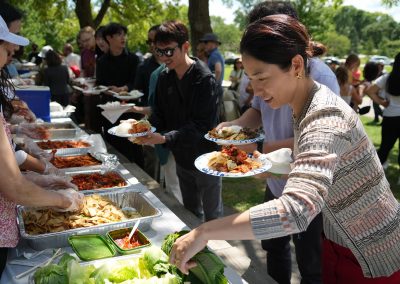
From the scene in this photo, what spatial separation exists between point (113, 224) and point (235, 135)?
916 millimetres

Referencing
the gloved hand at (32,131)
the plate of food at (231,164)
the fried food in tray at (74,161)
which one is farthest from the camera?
the gloved hand at (32,131)

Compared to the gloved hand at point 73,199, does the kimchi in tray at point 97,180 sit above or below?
below

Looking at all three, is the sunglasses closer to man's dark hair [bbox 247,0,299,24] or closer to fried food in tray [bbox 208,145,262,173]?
man's dark hair [bbox 247,0,299,24]

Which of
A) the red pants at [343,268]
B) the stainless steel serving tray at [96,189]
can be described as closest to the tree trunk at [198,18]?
the stainless steel serving tray at [96,189]

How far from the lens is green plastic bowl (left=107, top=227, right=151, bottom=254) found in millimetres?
1551

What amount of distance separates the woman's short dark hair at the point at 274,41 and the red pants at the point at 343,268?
746 mm

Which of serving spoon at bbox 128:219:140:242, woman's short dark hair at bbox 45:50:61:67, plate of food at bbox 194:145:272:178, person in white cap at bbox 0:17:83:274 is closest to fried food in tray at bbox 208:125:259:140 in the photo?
plate of food at bbox 194:145:272:178

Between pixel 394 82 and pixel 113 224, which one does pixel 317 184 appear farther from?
pixel 394 82

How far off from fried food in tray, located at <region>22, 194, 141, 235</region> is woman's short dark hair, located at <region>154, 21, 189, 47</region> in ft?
3.86

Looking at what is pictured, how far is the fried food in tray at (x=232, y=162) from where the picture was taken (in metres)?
1.81

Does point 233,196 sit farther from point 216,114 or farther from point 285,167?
point 285,167

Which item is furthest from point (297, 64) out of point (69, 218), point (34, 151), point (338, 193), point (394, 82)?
point (394, 82)

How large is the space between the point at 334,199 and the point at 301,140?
296 mm

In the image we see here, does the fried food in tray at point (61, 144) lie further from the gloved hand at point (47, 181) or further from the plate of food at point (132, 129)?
the gloved hand at point (47, 181)
